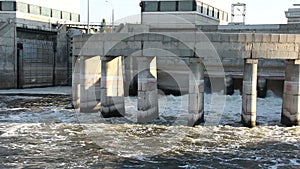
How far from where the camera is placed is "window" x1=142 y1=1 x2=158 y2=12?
48.0 meters

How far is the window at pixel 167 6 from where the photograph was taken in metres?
47.5

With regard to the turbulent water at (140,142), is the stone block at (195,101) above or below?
above

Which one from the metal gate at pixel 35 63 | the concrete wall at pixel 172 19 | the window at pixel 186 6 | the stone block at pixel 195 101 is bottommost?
the stone block at pixel 195 101

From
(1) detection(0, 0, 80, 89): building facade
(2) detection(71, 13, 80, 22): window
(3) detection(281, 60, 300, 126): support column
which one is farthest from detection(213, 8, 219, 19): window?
(3) detection(281, 60, 300, 126): support column

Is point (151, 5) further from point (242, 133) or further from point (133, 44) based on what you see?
point (242, 133)

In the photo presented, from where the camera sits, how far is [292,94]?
22.1 metres

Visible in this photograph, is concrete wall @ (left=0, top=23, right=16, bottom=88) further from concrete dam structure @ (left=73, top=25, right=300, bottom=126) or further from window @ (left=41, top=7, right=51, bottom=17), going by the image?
concrete dam structure @ (left=73, top=25, right=300, bottom=126)

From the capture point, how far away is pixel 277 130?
2208 centimetres

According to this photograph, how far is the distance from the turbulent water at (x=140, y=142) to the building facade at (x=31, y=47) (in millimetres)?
16791

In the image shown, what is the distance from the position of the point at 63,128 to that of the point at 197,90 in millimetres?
8009

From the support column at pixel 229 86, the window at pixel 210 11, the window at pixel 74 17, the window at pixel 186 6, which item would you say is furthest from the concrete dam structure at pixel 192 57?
the window at pixel 74 17

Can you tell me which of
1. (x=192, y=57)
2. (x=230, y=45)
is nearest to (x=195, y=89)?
(x=192, y=57)

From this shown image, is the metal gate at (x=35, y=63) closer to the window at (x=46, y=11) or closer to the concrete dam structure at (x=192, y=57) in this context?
the window at (x=46, y=11)

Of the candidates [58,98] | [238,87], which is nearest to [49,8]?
[58,98]
